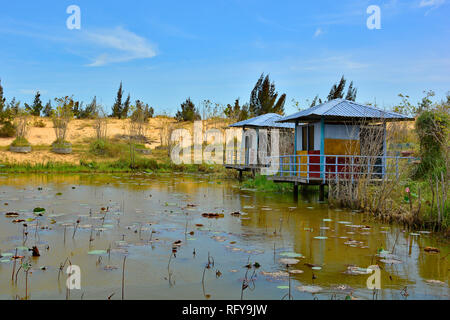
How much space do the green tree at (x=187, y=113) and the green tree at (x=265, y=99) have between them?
6.23 metres

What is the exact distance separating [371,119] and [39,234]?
1060cm

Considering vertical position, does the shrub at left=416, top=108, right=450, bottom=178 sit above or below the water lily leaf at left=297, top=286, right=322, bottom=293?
above

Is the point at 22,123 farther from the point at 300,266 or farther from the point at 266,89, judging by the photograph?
the point at 300,266

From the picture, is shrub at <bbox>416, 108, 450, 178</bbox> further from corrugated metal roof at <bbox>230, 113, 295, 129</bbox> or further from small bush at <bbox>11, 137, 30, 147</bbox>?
small bush at <bbox>11, 137, 30, 147</bbox>

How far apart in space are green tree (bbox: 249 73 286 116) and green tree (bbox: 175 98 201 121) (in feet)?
20.4

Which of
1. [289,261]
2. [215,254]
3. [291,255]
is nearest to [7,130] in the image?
[215,254]

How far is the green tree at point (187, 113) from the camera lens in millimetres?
45875

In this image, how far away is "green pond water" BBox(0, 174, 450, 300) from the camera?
15.1ft

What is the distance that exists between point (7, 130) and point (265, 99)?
22.7 metres

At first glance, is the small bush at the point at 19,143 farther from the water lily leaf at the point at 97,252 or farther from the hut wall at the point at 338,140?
the water lily leaf at the point at 97,252

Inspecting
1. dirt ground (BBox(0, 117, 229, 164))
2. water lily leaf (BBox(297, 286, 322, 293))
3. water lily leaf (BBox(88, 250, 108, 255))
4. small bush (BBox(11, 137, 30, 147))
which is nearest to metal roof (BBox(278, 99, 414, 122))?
water lily leaf (BBox(88, 250, 108, 255))

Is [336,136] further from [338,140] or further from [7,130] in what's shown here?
[7,130]

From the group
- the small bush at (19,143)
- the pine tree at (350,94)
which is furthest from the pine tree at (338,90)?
the small bush at (19,143)

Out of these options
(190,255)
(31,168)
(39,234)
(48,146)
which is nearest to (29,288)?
(190,255)
